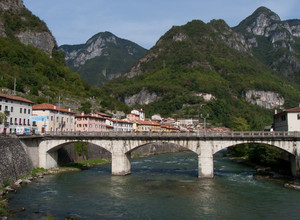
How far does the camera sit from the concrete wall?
41416mm

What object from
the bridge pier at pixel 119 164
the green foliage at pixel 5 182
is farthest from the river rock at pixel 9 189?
the bridge pier at pixel 119 164

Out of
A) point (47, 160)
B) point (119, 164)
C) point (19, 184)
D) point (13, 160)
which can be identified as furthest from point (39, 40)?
point (19, 184)

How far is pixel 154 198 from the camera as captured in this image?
3700 centimetres

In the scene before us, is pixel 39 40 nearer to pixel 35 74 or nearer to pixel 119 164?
pixel 35 74

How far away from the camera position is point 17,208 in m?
31.1

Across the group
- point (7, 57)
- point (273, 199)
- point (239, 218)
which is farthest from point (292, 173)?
point (7, 57)

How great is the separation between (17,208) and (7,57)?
372 ft

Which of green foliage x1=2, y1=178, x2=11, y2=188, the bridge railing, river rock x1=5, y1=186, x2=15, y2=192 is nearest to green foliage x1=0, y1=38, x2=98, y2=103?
the bridge railing

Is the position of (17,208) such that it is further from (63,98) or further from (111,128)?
(63,98)

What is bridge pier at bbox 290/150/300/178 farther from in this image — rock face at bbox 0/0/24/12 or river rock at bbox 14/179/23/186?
rock face at bbox 0/0/24/12

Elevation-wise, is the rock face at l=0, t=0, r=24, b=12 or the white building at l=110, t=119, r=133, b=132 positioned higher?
the rock face at l=0, t=0, r=24, b=12

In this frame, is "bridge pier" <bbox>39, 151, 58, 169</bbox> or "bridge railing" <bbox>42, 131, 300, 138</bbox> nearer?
"bridge railing" <bbox>42, 131, 300, 138</bbox>

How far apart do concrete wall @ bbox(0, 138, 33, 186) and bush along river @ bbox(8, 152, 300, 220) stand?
3.26m

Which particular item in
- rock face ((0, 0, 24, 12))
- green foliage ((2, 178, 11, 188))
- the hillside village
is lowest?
green foliage ((2, 178, 11, 188))
